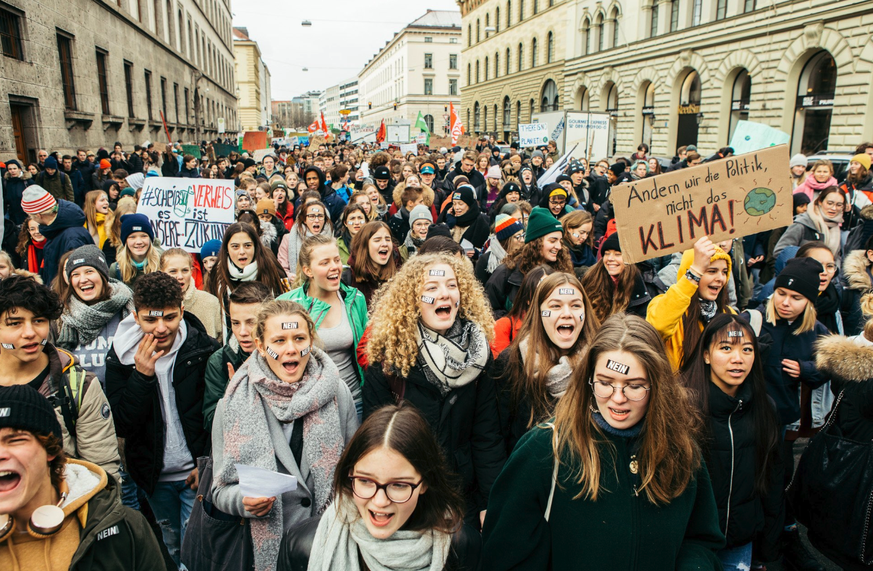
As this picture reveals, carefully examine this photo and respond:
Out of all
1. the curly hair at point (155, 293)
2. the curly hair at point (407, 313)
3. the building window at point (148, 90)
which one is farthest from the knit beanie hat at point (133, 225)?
the building window at point (148, 90)

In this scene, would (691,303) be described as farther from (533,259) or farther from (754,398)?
(533,259)

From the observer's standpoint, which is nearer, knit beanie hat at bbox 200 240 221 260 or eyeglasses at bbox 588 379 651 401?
eyeglasses at bbox 588 379 651 401

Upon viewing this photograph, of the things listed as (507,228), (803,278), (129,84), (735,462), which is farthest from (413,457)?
(129,84)

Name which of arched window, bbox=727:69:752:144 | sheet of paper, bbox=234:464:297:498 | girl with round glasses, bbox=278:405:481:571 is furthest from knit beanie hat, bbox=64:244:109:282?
arched window, bbox=727:69:752:144

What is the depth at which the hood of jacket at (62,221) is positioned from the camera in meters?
5.48

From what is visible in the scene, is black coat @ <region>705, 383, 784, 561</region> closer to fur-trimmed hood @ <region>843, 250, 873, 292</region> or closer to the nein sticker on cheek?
the nein sticker on cheek

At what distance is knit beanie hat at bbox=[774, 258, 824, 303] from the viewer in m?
3.40

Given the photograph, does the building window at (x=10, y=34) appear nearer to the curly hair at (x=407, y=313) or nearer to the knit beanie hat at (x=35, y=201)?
the knit beanie hat at (x=35, y=201)

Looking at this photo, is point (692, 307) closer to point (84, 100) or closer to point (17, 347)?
point (17, 347)

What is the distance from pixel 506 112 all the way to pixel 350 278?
48.8 m

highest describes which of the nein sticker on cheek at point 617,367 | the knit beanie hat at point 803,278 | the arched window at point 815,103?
the arched window at point 815,103

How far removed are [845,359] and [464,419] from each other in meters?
1.97

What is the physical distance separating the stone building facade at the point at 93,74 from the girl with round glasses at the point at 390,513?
1434 cm

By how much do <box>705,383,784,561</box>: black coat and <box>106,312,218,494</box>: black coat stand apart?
2.57 metres
